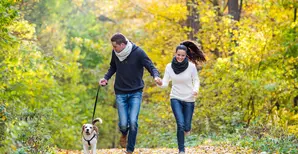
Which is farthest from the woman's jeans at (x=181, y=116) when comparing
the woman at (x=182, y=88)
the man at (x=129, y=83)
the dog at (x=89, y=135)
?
the dog at (x=89, y=135)

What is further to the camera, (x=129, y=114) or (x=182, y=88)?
(x=182, y=88)

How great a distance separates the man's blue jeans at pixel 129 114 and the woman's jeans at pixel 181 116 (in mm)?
799

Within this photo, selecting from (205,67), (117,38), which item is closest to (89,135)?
(117,38)

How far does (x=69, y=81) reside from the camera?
35406 millimetres

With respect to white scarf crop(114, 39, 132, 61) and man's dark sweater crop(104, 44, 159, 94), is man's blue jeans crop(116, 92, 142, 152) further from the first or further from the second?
white scarf crop(114, 39, 132, 61)

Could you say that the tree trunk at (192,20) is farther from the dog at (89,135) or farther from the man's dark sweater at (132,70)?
the dog at (89,135)

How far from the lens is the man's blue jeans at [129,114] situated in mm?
9883

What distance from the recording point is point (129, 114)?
10.0 meters

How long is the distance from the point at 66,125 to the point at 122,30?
695 centimetres

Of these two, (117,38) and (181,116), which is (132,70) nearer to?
(117,38)

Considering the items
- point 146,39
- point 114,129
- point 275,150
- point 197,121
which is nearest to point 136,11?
point 146,39

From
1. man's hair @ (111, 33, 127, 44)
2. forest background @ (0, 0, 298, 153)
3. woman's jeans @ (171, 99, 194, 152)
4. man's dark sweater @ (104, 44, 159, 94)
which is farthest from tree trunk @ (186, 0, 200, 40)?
man's hair @ (111, 33, 127, 44)

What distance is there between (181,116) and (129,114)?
39.8 inches

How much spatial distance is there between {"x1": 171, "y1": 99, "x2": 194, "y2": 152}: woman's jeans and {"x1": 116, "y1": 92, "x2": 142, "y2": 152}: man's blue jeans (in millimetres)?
799
